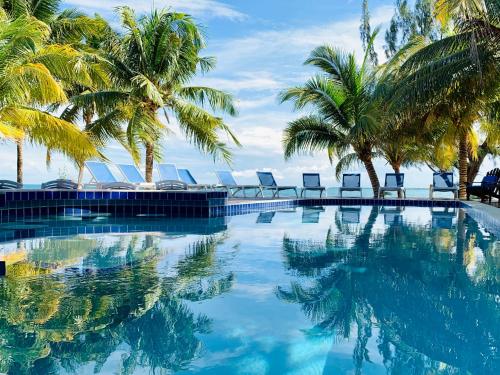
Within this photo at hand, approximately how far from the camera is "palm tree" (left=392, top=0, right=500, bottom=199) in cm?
923

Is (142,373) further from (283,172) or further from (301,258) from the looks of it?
(283,172)

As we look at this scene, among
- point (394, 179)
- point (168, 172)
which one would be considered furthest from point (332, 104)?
point (168, 172)

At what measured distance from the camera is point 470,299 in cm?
378

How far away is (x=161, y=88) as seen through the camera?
13.9m

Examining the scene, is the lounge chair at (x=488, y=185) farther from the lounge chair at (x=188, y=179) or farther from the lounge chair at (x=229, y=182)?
the lounge chair at (x=188, y=179)

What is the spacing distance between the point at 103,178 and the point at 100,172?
0.85ft

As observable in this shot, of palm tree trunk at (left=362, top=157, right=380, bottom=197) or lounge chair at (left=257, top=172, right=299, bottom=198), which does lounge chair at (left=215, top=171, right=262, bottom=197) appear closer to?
lounge chair at (left=257, top=172, right=299, bottom=198)

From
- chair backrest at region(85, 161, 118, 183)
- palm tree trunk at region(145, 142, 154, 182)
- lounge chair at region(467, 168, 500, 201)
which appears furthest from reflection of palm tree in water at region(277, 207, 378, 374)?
palm tree trunk at region(145, 142, 154, 182)

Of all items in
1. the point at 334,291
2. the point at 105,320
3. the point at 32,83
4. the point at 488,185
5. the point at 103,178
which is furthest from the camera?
the point at 103,178

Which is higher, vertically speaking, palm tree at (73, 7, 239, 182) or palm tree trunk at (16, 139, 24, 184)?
palm tree at (73, 7, 239, 182)

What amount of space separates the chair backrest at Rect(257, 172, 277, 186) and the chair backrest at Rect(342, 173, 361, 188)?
7.85 feet

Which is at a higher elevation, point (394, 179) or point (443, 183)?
point (394, 179)

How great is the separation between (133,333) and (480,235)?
6436 millimetres

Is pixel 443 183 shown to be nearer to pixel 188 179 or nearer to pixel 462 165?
pixel 462 165
